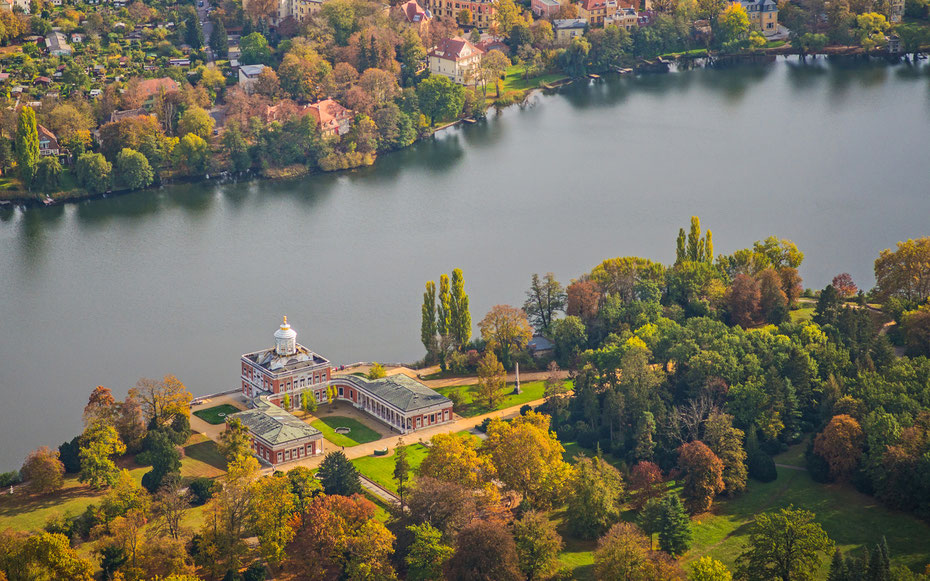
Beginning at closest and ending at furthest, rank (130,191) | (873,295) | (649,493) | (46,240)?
(649,493) → (873,295) → (46,240) → (130,191)

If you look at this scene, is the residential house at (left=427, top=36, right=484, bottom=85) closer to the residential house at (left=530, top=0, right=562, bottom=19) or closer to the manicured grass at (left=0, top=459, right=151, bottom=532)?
the residential house at (left=530, top=0, right=562, bottom=19)

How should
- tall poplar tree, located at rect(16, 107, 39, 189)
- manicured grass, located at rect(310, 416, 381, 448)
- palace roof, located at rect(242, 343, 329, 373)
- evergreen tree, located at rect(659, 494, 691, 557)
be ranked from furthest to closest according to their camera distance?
tall poplar tree, located at rect(16, 107, 39, 189)
palace roof, located at rect(242, 343, 329, 373)
manicured grass, located at rect(310, 416, 381, 448)
evergreen tree, located at rect(659, 494, 691, 557)

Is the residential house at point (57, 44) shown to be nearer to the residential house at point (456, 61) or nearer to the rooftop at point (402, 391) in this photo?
the residential house at point (456, 61)

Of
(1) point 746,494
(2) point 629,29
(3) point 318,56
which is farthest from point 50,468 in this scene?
(2) point 629,29

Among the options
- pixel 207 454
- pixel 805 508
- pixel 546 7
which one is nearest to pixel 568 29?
pixel 546 7

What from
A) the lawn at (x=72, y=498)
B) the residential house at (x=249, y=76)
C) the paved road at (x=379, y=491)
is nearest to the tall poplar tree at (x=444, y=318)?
the paved road at (x=379, y=491)

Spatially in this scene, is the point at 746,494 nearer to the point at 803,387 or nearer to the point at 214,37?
the point at 803,387

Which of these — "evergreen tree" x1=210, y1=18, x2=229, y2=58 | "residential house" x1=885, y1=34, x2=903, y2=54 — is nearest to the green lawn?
"evergreen tree" x1=210, y1=18, x2=229, y2=58
